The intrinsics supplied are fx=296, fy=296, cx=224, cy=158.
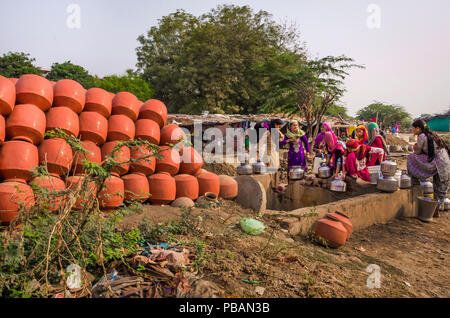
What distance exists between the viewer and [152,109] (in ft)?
16.0

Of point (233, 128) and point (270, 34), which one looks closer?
point (233, 128)

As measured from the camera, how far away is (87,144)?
413 centimetres

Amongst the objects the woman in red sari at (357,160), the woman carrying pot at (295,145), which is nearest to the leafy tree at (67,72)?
the woman carrying pot at (295,145)

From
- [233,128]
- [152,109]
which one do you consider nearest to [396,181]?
[152,109]

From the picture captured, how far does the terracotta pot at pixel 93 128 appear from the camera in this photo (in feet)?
13.7

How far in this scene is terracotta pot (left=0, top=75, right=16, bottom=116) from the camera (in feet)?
11.9

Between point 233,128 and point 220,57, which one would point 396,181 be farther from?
point 220,57

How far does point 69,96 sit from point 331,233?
408cm

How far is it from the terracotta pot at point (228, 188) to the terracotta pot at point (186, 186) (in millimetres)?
642

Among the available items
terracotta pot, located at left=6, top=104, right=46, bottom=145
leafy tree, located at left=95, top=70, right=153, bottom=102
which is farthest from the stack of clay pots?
leafy tree, located at left=95, top=70, right=153, bottom=102

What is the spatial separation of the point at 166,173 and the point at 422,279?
3648 mm

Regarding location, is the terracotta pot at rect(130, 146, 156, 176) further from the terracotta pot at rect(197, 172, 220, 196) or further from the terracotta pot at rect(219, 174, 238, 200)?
the terracotta pot at rect(219, 174, 238, 200)

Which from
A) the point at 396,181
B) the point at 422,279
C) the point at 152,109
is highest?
the point at 152,109
